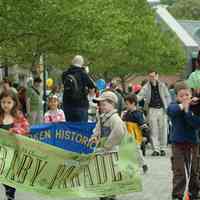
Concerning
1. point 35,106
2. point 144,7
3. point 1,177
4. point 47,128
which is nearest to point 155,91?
point 47,128

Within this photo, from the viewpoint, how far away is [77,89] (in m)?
13.6

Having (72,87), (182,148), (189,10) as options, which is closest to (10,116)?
(182,148)

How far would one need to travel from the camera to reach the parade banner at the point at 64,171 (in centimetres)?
838

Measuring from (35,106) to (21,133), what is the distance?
1188 centimetres

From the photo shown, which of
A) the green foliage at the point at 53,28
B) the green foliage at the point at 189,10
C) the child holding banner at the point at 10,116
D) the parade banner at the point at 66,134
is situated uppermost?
the green foliage at the point at 189,10

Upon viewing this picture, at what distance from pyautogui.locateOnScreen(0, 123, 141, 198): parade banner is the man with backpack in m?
5.18

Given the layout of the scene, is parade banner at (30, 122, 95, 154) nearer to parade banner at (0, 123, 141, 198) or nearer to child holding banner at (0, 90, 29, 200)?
child holding banner at (0, 90, 29, 200)

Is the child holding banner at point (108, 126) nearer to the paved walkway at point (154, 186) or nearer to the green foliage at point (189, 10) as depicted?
the paved walkway at point (154, 186)

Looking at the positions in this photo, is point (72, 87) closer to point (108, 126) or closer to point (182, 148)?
point (108, 126)

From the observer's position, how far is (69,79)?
13.7m

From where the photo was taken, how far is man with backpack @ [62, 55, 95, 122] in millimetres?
13672

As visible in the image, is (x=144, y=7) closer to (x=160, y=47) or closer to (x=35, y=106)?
(x=160, y=47)

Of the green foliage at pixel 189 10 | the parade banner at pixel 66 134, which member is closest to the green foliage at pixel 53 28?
the parade banner at pixel 66 134

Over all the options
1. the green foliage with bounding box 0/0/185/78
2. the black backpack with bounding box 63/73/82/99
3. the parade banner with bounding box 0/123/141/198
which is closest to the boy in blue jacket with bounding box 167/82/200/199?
the parade banner with bounding box 0/123/141/198
